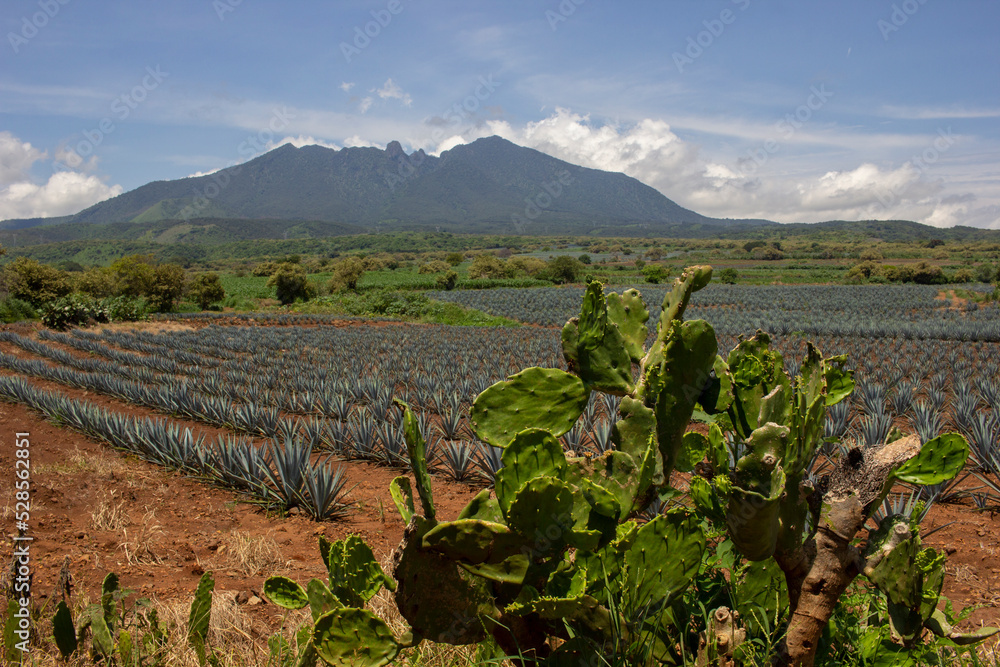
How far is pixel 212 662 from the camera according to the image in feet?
5.75

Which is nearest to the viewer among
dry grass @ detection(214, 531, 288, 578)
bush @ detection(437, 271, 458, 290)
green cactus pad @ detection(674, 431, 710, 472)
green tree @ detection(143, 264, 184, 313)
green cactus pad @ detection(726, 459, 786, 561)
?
green cactus pad @ detection(726, 459, 786, 561)

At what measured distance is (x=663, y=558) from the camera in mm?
1327

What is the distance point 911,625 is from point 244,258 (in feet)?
387

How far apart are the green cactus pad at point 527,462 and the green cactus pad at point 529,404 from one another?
11.2 inches

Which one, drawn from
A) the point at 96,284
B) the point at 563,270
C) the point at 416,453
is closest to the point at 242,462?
the point at 416,453

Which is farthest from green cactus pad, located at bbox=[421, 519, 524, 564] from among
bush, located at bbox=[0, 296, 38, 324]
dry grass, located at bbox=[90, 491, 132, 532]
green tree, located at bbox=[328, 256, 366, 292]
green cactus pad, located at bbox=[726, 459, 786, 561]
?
green tree, located at bbox=[328, 256, 366, 292]

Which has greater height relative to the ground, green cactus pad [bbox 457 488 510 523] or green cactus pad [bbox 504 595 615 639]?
green cactus pad [bbox 457 488 510 523]

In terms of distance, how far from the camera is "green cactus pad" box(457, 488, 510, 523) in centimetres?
136

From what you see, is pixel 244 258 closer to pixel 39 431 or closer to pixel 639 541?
pixel 39 431

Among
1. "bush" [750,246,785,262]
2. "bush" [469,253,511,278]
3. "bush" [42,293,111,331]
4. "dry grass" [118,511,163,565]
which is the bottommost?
"dry grass" [118,511,163,565]

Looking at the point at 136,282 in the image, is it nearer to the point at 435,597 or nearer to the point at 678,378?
the point at 435,597

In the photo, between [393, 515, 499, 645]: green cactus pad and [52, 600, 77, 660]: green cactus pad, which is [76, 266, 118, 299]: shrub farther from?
[393, 515, 499, 645]: green cactus pad

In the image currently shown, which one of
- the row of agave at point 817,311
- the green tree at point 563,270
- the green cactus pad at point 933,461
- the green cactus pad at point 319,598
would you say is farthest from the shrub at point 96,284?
the green tree at point 563,270

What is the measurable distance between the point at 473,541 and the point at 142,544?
2985mm
